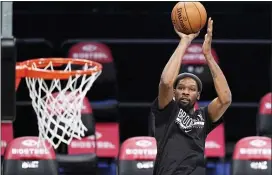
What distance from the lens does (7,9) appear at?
8.23 meters

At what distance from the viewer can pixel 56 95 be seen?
353 inches

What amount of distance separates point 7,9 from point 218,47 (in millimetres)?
3721

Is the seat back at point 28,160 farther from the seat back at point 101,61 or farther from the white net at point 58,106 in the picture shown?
the seat back at point 101,61

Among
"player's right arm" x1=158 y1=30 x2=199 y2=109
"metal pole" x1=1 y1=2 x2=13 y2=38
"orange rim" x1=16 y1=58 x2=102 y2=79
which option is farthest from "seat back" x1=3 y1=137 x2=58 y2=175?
"player's right arm" x1=158 y1=30 x2=199 y2=109

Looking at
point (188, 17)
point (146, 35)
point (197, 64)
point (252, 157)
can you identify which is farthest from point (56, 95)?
point (188, 17)

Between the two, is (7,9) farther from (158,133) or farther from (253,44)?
(253,44)

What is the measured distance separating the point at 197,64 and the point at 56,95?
75.7 inches

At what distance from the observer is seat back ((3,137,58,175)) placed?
826 centimetres

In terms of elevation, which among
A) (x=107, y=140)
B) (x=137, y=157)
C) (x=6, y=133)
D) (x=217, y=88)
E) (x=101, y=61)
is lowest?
(x=107, y=140)

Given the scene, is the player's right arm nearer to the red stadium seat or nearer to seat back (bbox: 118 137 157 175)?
seat back (bbox: 118 137 157 175)

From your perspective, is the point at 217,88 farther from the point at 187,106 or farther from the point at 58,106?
the point at 58,106

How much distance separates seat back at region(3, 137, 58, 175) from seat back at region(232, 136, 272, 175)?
59.7 inches

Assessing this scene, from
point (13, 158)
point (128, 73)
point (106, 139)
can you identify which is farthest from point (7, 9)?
point (128, 73)

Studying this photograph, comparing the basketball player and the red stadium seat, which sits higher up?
the basketball player
